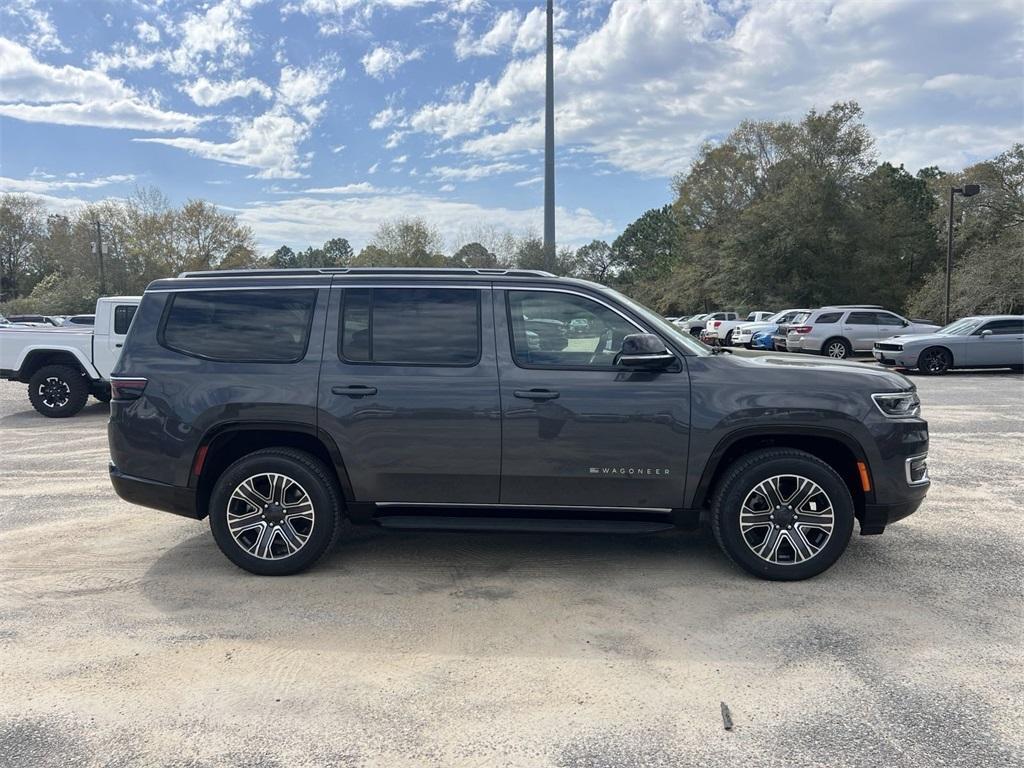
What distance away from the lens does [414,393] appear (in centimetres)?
429

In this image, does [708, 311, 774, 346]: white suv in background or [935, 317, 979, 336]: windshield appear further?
[708, 311, 774, 346]: white suv in background

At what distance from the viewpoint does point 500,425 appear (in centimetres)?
424

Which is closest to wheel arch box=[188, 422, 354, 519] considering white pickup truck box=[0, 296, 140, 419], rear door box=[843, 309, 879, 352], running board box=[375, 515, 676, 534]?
running board box=[375, 515, 676, 534]

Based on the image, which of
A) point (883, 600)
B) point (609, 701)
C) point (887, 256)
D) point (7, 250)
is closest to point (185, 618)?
point (609, 701)

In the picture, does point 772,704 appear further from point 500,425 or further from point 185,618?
point 185,618

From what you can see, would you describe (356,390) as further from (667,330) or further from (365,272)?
(667,330)

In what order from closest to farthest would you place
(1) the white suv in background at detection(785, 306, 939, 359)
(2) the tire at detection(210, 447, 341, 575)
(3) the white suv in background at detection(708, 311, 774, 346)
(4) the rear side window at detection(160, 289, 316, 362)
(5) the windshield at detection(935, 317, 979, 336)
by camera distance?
(2) the tire at detection(210, 447, 341, 575), (4) the rear side window at detection(160, 289, 316, 362), (5) the windshield at detection(935, 317, 979, 336), (1) the white suv in background at detection(785, 306, 939, 359), (3) the white suv in background at detection(708, 311, 774, 346)

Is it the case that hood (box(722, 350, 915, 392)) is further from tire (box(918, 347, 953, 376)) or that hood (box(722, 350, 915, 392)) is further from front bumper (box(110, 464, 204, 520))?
tire (box(918, 347, 953, 376))

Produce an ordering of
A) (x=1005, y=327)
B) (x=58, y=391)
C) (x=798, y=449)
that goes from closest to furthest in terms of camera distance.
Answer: (x=798, y=449) → (x=58, y=391) → (x=1005, y=327)

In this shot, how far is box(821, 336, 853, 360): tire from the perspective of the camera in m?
20.5

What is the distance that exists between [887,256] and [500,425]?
49500mm

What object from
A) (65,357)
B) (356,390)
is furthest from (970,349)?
(65,357)

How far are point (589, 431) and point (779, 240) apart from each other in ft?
146

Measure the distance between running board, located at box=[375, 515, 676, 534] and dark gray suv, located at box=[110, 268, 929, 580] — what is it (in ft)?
0.05
